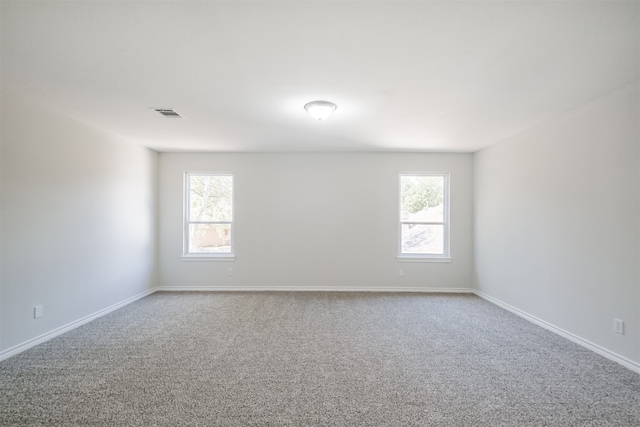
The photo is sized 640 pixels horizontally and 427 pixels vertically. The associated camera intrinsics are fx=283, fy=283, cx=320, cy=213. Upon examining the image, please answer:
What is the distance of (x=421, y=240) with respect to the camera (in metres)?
5.17

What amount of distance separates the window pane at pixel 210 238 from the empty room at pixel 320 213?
0.04 meters

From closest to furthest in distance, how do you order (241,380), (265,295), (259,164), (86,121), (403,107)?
(241,380) < (403,107) < (86,121) < (265,295) < (259,164)

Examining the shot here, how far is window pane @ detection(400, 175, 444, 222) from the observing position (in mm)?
5191

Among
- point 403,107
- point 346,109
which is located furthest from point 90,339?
point 403,107

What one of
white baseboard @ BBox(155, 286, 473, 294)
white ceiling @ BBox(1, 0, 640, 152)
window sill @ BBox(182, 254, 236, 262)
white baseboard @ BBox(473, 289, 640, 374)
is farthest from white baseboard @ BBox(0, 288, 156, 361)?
white baseboard @ BBox(473, 289, 640, 374)

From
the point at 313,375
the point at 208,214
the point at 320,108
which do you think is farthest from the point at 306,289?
the point at 320,108

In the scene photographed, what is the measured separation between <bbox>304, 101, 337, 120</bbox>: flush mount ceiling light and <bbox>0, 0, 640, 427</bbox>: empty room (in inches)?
2.8

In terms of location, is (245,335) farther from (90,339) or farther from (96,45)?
(96,45)

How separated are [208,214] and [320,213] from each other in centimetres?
207

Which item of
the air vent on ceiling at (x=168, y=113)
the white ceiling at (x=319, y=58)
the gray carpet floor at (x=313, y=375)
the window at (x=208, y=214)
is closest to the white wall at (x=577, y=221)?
the white ceiling at (x=319, y=58)

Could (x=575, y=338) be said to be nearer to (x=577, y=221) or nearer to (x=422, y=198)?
(x=577, y=221)

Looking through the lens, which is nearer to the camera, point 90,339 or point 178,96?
point 178,96

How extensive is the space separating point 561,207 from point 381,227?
2.51 meters

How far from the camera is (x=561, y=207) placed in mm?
3203
